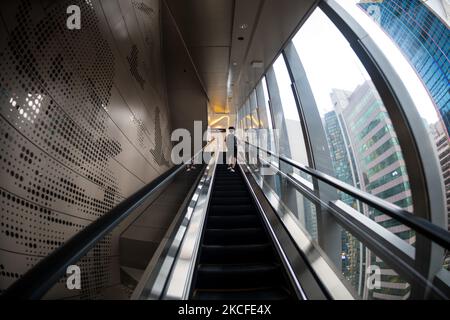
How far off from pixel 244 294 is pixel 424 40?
3.53 metres

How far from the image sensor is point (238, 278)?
225 centimetres

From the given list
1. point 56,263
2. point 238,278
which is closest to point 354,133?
point 238,278

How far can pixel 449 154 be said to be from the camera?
7.55 feet

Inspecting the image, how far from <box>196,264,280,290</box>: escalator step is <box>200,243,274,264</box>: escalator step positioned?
307 millimetres

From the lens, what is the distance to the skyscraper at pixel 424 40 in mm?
2424

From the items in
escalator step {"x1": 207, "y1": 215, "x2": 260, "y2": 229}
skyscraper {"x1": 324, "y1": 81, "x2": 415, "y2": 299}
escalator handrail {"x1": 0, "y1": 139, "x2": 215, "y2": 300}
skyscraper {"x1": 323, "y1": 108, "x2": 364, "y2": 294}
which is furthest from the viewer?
escalator step {"x1": 207, "y1": 215, "x2": 260, "y2": 229}

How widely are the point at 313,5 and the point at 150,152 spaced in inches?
197

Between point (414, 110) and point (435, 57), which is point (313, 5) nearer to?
point (435, 57)

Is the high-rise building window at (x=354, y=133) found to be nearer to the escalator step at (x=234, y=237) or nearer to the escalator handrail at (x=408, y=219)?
the escalator handrail at (x=408, y=219)

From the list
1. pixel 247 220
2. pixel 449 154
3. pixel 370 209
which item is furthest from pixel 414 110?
pixel 247 220

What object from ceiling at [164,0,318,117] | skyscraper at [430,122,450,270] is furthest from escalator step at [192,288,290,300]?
ceiling at [164,0,318,117]

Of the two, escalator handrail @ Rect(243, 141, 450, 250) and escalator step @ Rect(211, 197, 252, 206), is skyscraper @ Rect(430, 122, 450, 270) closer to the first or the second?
escalator handrail @ Rect(243, 141, 450, 250)

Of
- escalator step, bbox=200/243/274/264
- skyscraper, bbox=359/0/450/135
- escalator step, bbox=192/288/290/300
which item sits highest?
skyscraper, bbox=359/0/450/135

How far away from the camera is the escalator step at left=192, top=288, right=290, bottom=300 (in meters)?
2.04
